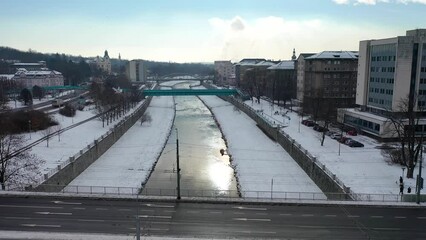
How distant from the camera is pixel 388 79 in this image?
50969 mm

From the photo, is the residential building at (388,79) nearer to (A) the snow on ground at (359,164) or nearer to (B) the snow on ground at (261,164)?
(A) the snow on ground at (359,164)

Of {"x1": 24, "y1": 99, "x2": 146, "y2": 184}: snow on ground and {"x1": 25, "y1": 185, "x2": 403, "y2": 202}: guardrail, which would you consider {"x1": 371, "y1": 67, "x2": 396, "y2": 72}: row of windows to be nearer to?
{"x1": 25, "y1": 185, "x2": 403, "y2": 202}: guardrail

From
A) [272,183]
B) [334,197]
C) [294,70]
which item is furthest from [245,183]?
[294,70]

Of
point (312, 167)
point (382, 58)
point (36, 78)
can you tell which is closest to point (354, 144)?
point (312, 167)

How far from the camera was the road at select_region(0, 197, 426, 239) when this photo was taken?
21.0 meters

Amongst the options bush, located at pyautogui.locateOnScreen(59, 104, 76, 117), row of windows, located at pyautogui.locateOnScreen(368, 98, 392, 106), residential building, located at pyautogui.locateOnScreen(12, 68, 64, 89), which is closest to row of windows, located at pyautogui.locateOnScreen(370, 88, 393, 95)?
row of windows, located at pyautogui.locateOnScreen(368, 98, 392, 106)

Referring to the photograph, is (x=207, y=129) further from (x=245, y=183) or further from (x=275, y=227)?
(x=275, y=227)

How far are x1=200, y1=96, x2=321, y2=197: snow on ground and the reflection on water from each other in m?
1.41

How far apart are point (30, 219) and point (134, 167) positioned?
66.9ft

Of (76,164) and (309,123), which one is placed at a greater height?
(309,123)

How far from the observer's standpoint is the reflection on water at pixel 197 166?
37.3m

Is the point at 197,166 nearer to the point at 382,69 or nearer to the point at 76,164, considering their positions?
the point at 76,164

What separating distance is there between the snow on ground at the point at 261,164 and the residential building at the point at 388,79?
11984mm

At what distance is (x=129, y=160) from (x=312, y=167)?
20808mm
